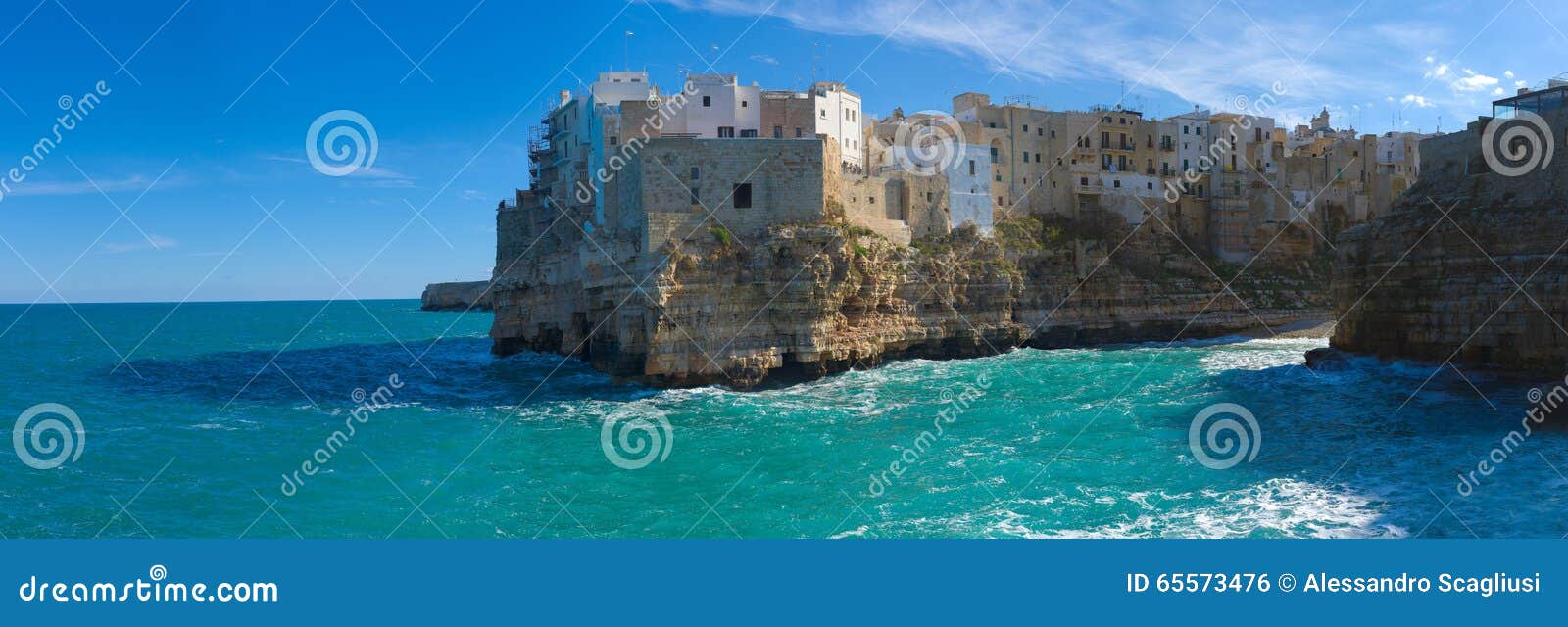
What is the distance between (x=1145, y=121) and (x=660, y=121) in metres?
37.8

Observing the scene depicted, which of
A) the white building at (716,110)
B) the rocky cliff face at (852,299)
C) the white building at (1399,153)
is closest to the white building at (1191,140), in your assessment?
the rocky cliff face at (852,299)

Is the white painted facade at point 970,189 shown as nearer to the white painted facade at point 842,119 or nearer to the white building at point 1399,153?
the white painted facade at point 842,119

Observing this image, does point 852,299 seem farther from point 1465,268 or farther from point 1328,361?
point 1465,268

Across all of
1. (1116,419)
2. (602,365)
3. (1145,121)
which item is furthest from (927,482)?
(1145,121)

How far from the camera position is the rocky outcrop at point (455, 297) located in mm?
140875

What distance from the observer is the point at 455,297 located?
14375 centimetres

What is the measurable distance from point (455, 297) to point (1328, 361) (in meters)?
124

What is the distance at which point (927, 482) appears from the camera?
2302 centimetres

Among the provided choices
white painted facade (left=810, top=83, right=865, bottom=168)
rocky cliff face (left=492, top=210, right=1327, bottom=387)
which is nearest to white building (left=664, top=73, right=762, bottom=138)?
white painted facade (left=810, top=83, right=865, bottom=168)

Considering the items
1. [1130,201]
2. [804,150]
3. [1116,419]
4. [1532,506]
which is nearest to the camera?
[1532,506]

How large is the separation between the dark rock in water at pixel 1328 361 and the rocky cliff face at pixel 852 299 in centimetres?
1384

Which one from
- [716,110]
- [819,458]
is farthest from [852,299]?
[819,458]

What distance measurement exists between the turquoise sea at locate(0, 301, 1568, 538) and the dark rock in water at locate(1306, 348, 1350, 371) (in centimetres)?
72

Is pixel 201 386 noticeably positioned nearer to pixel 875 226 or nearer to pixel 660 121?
pixel 660 121
